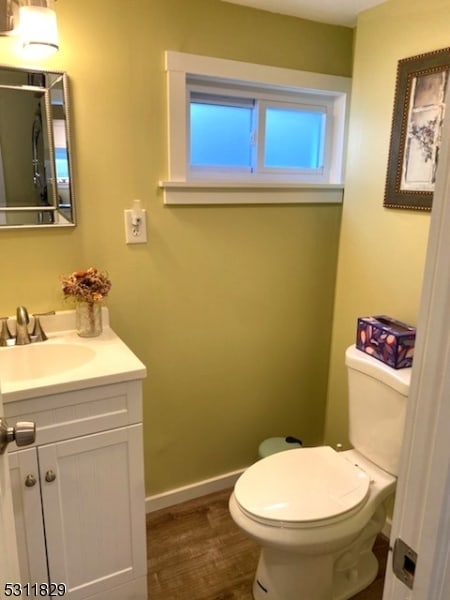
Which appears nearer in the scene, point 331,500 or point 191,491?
point 331,500


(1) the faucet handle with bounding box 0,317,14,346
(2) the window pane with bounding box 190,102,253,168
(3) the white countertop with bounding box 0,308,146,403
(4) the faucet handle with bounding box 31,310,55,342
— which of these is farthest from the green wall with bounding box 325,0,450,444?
→ (1) the faucet handle with bounding box 0,317,14,346

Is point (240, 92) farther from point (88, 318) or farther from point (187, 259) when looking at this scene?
point (88, 318)

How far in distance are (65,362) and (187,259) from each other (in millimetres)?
639

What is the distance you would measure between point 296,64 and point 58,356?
5.04ft

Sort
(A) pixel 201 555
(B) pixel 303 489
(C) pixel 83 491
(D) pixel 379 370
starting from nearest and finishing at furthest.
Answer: (C) pixel 83 491 < (B) pixel 303 489 < (D) pixel 379 370 < (A) pixel 201 555

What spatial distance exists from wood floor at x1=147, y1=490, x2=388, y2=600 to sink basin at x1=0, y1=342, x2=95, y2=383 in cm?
89

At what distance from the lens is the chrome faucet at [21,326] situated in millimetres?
1577

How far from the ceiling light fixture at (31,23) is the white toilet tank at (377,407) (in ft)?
4.86

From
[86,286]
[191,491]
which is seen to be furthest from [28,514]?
[191,491]

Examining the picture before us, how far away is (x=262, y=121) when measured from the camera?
6.61ft

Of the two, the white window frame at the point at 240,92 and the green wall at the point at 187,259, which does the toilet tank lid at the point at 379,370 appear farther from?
the white window frame at the point at 240,92

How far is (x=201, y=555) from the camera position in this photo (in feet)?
6.05

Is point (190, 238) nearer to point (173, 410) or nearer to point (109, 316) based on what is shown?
point (109, 316)

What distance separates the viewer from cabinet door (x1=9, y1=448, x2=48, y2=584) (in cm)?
129
